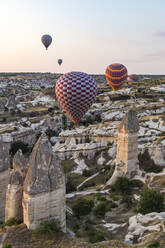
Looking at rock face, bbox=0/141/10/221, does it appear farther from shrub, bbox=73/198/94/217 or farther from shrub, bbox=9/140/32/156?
shrub, bbox=9/140/32/156

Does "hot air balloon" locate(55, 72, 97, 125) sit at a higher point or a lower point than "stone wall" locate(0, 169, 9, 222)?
higher

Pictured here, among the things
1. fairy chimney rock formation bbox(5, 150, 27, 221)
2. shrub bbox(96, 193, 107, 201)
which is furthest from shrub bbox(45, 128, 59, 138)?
fairy chimney rock formation bbox(5, 150, 27, 221)

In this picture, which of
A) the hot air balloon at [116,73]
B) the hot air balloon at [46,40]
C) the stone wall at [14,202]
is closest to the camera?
the stone wall at [14,202]

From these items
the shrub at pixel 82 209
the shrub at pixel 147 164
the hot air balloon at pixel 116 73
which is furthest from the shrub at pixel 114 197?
the hot air balloon at pixel 116 73

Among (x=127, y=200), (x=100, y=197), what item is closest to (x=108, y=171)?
(x=100, y=197)

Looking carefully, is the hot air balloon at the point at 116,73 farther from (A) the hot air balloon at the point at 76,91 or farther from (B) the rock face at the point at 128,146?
(B) the rock face at the point at 128,146

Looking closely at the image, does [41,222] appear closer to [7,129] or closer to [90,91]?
[90,91]

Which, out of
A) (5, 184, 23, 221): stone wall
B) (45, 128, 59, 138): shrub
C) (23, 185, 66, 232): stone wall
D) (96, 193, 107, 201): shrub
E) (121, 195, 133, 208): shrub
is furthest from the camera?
(45, 128, 59, 138): shrub
